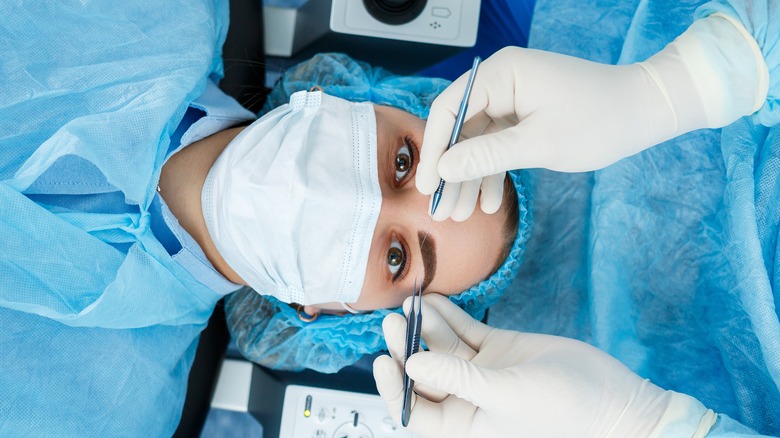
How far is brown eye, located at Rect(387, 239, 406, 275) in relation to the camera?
1062mm

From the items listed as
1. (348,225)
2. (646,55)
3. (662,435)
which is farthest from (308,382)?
(646,55)

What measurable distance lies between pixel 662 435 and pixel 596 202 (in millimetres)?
533

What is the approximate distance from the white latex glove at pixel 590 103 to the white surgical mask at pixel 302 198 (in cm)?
13

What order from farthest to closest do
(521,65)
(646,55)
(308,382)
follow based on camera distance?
(308,382), (646,55), (521,65)

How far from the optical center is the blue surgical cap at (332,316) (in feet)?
4.10

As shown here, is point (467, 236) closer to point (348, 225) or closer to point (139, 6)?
point (348, 225)

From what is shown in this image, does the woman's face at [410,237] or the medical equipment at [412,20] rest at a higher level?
the medical equipment at [412,20]

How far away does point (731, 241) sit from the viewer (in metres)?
1.01

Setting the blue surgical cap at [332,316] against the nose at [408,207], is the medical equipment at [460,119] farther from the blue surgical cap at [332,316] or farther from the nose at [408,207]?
the blue surgical cap at [332,316]

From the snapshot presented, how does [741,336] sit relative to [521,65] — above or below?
below

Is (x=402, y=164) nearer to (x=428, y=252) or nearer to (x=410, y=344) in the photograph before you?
(x=428, y=252)

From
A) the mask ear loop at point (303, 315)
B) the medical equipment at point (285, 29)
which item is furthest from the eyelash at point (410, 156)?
the medical equipment at point (285, 29)

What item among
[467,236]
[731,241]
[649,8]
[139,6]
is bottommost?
[467,236]

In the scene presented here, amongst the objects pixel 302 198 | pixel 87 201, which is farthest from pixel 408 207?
pixel 87 201
